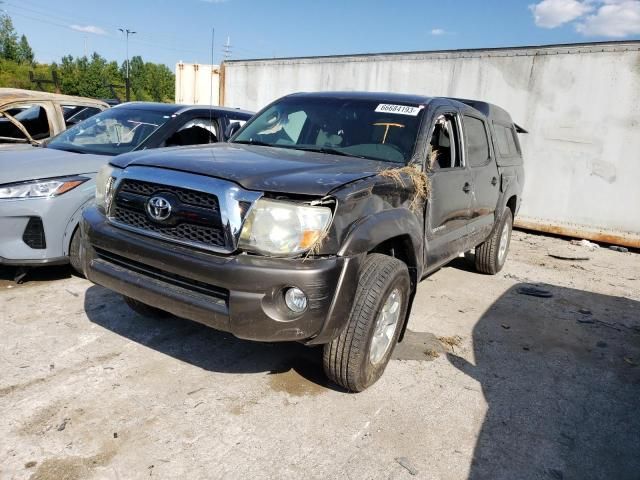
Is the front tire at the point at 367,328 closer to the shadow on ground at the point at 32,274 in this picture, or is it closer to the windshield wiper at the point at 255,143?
the windshield wiper at the point at 255,143

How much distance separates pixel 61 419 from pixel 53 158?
265 centimetres

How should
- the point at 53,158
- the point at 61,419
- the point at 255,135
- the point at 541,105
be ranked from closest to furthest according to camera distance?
1. the point at 61,419
2. the point at 255,135
3. the point at 53,158
4. the point at 541,105

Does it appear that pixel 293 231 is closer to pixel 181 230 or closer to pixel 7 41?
pixel 181 230

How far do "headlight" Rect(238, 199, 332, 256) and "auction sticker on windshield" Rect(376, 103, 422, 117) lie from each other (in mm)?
A: 1634

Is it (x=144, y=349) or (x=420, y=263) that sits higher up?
(x=420, y=263)

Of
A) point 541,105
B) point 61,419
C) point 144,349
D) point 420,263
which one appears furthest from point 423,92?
point 61,419

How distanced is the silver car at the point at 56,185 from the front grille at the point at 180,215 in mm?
1558

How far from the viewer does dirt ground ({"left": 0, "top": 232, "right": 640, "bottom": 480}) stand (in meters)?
2.48

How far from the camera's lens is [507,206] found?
20.4ft

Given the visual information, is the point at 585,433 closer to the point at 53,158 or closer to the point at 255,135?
the point at 255,135

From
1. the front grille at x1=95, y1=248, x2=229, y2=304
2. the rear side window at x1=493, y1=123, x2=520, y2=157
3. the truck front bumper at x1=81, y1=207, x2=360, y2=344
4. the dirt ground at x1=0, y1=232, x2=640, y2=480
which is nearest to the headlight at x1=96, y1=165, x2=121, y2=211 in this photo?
the front grille at x1=95, y1=248, x2=229, y2=304

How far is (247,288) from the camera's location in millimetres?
2514

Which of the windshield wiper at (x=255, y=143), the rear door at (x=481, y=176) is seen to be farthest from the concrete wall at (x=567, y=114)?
the windshield wiper at (x=255, y=143)

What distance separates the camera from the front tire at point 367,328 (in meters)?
Answer: 2.84
